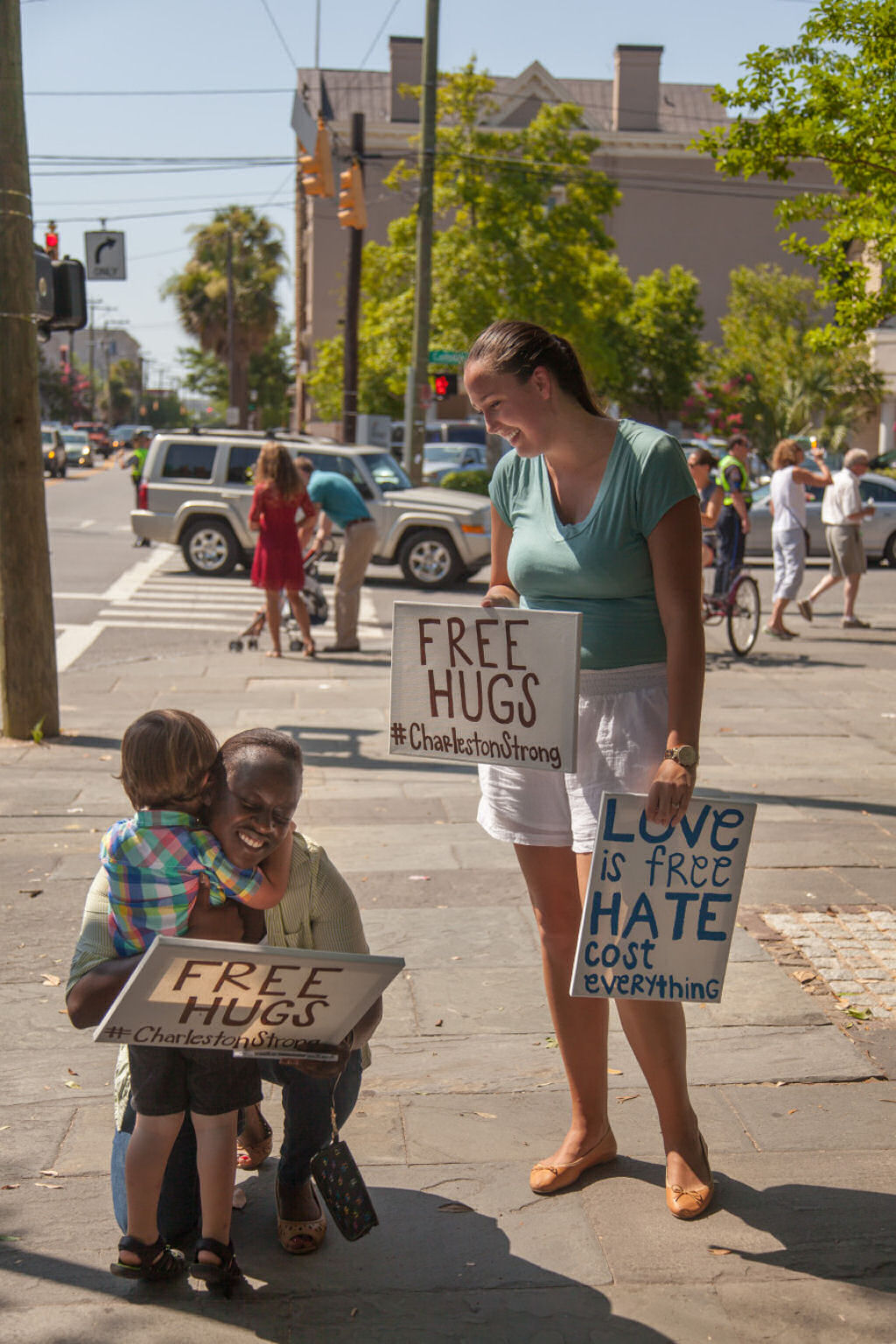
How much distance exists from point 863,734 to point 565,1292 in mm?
7062

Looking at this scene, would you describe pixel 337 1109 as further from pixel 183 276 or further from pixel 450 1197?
pixel 183 276

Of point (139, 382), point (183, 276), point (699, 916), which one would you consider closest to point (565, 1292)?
point (699, 916)

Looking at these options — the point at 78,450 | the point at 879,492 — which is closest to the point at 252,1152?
the point at 879,492

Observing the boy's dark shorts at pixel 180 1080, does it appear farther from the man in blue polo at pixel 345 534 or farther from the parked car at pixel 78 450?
the parked car at pixel 78 450

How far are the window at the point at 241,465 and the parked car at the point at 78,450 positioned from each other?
5382 cm

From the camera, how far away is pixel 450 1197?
3430mm

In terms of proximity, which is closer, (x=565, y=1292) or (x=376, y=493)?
(x=565, y=1292)

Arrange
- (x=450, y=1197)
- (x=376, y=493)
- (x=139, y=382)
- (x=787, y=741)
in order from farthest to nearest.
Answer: (x=139, y=382), (x=376, y=493), (x=787, y=741), (x=450, y=1197)

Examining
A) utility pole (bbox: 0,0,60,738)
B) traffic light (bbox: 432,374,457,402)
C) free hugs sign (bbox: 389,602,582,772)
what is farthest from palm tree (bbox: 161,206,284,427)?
free hugs sign (bbox: 389,602,582,772)

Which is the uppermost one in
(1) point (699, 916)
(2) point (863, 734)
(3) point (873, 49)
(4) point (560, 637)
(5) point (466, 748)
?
(3) point (873, 49)

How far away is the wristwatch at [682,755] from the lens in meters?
3.14

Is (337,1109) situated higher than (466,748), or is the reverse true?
(466,748)

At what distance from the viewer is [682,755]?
124 inches

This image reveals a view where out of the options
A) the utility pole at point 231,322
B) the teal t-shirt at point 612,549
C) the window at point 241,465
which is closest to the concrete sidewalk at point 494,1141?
the teal t-shirt at point 612,549
